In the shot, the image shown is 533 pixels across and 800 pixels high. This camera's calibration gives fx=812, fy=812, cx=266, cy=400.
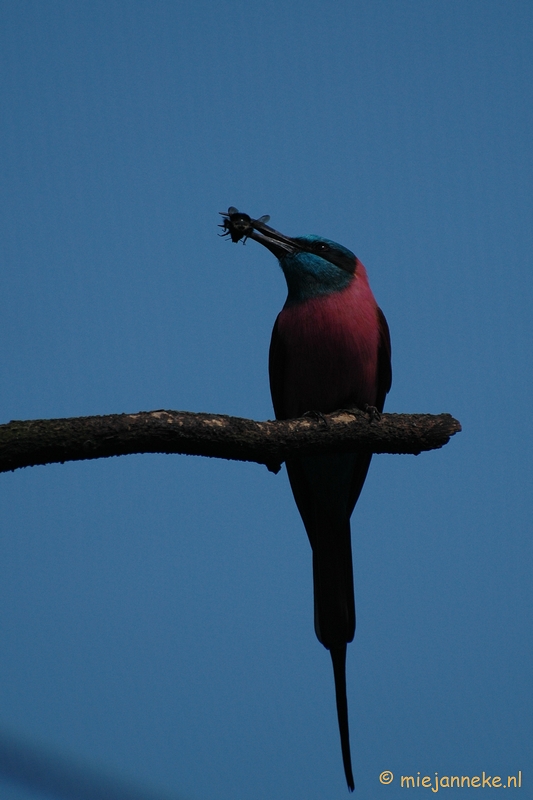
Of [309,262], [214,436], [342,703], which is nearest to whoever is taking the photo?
[214,436]

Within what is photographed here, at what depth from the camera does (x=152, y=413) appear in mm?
2320

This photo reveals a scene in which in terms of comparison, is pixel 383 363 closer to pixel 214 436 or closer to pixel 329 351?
pixel 329 351

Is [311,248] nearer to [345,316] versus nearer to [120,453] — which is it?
[345,316]

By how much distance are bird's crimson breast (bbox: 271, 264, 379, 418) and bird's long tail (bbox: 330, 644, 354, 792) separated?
1.17 m

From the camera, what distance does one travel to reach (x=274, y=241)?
4141 millimetres

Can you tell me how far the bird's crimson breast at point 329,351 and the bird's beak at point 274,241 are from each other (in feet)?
1.06

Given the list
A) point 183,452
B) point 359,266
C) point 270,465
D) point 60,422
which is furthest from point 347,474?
point 60,422

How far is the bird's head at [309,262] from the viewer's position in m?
4.03

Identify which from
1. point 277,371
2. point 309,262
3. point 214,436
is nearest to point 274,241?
point 309,262

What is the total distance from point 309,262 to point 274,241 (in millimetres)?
220

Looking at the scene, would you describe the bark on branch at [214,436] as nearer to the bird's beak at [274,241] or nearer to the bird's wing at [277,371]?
the bird's wing at [277,371]

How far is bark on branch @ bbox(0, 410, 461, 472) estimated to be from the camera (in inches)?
85.0

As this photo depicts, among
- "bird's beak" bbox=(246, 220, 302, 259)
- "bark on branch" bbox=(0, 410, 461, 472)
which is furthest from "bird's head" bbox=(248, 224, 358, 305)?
"bark on branch" bbox=(0, 410, 461, 472)

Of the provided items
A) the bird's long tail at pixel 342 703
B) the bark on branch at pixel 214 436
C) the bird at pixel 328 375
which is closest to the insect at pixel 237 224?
the bird at pixel 328 375
